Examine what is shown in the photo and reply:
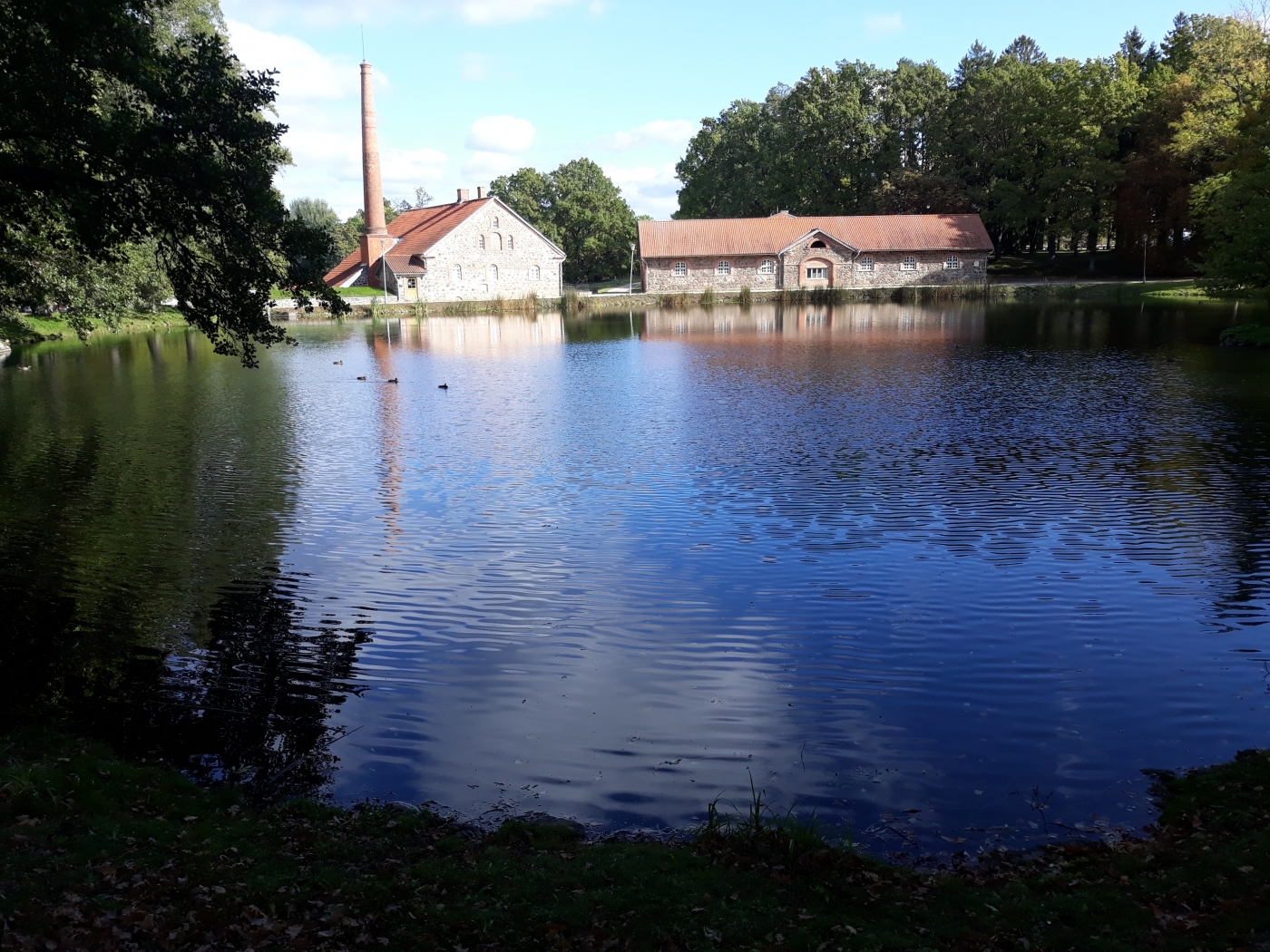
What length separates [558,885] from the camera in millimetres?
5457

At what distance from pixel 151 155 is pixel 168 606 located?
5278mm

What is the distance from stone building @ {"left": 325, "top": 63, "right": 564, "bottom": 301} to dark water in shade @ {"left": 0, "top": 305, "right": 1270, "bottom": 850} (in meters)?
44.8

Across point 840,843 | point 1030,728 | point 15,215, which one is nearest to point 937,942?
point 840,843

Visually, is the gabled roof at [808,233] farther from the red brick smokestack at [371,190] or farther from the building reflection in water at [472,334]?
the red brick smokestack at [371,190]

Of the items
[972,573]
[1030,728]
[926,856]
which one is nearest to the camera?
[926,856]

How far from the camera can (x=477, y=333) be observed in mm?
48750

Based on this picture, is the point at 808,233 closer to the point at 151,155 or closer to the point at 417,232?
the point at 417,232

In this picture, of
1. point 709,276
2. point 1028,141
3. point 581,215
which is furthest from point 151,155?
point 581,215

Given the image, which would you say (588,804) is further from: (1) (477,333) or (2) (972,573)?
(1) (477,333)

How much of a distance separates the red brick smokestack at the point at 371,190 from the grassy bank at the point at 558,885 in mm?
63686

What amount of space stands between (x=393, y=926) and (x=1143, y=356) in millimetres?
32088

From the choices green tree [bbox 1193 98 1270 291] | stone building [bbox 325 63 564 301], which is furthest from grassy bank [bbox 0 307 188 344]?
green tree [bbox 1193 98 1270 291]

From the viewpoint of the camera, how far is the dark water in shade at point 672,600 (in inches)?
291

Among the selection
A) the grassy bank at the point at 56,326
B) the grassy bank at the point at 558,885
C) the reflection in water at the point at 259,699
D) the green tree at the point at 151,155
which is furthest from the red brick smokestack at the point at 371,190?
the grassy bank at the point at 558,885
